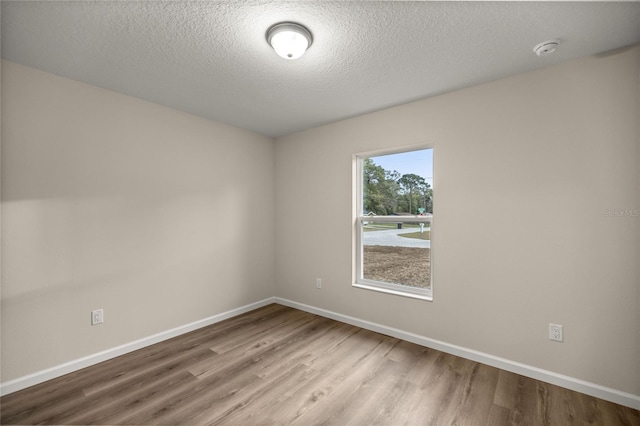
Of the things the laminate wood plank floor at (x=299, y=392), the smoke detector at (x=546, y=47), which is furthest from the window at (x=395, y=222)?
the smoke detector at (x=546, y=47)

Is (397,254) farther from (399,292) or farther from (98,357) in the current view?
(98,357)

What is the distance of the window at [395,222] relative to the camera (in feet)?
9.45

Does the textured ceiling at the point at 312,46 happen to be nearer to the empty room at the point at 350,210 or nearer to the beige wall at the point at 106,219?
the empty room at the point at 350,210

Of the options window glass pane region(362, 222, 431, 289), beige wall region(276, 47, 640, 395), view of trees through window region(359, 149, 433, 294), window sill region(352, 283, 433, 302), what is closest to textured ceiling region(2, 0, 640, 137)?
beige wall region(276, 47, 640, 395)

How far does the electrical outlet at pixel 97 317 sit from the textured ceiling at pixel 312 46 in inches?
Answer: 77.6

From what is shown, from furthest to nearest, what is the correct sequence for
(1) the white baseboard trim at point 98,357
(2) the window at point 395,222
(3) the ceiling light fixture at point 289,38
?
(2) the window at point 395,222 → (1) the white baseboard trim at point 98,357 → (3) the ceiling light fixture at point 289,38

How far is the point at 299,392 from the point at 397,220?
6.22 ft

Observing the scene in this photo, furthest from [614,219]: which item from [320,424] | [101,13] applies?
[101,13]

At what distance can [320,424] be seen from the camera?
1.71 m

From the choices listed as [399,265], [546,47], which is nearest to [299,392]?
[399,265]

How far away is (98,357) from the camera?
239 cm

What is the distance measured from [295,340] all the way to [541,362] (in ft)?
6.86

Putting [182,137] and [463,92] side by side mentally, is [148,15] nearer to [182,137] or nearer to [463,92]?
[182,137]

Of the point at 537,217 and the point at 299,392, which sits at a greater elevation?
the point at 537,217
